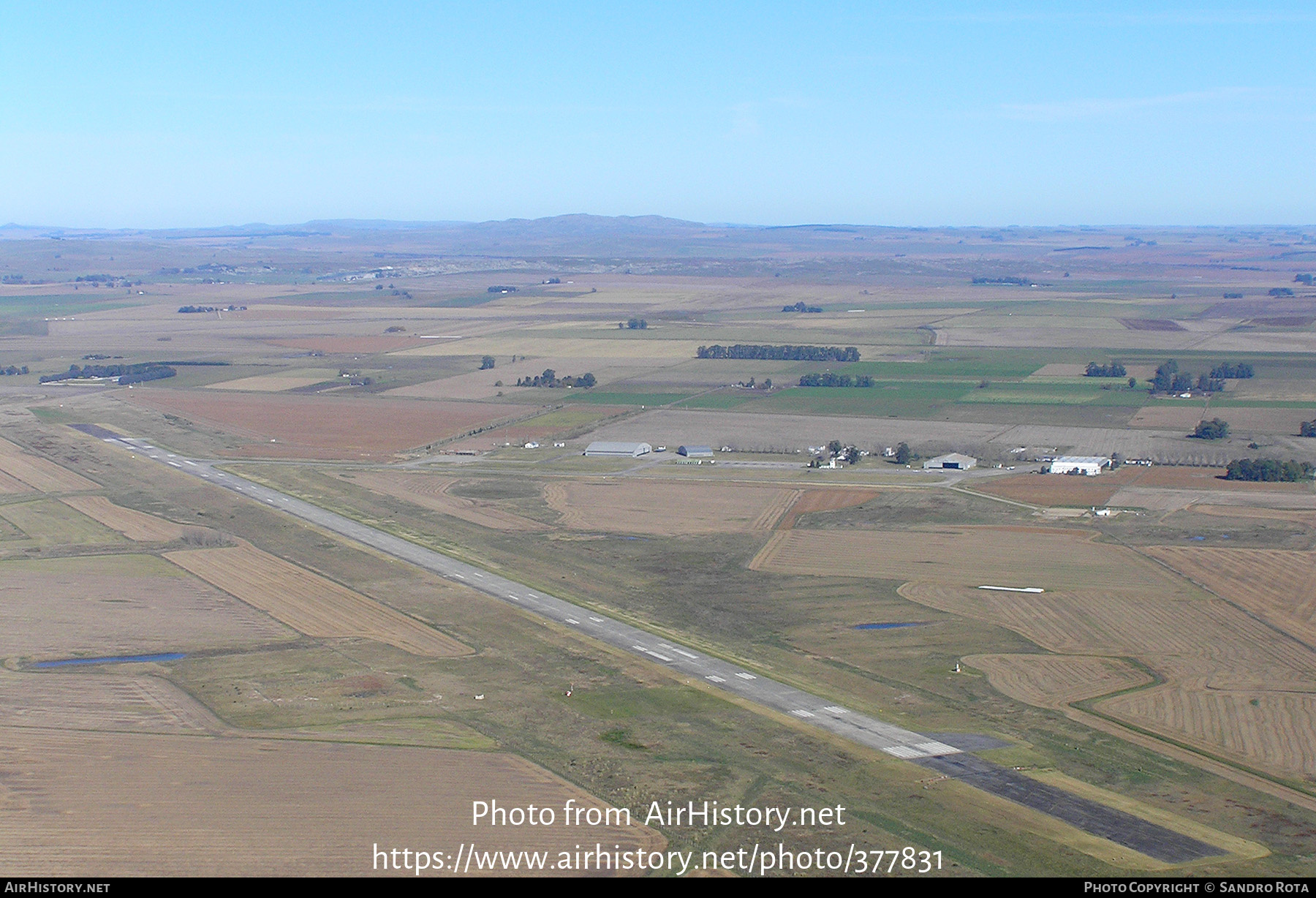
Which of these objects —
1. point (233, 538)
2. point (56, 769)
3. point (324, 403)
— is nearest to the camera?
point (56, 769)

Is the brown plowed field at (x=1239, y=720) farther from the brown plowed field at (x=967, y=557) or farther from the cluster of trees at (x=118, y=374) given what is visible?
the cluster of trees at (x=118, y=374)

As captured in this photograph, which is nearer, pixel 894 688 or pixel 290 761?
pixel 290 761

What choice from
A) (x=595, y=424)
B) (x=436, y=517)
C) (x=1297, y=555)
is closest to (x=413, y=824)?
(x=436, y=517)

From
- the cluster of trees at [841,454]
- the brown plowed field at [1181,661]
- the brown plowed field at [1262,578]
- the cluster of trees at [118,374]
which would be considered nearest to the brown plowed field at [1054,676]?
the brown plowed field at [1181,661]

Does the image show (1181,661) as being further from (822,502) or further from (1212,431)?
(1212,431)

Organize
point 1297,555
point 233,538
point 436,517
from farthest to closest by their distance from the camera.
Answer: point 436,517 → point 233,538 → point 1297,555

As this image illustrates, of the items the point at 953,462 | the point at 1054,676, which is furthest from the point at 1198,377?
the point at 1054,676

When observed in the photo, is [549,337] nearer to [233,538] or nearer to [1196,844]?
[233,538]
